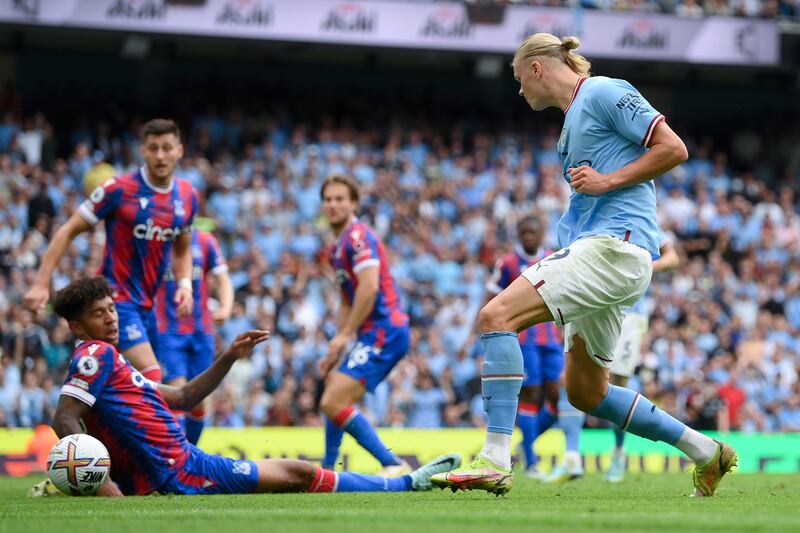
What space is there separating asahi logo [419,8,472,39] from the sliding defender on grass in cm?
1846

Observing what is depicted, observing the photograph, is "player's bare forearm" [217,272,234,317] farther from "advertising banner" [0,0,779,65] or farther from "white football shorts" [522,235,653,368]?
"advertising banner" [0,0,779,65]

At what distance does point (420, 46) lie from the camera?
2523 centimetres

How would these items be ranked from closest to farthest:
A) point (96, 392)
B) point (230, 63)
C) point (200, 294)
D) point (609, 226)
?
point (609, 226)
point (96, 392)
point (200, 294)
point (230, 63)

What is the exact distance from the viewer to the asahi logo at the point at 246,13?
78.4ft

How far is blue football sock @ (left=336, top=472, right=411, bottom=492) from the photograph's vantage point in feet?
25.6

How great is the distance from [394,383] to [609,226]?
10935 mm

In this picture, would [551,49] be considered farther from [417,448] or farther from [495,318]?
[417,448]

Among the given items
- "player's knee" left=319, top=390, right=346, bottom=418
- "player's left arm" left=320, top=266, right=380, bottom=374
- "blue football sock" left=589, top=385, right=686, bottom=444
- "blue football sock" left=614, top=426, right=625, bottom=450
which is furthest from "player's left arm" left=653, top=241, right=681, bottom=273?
"blue football sock" left=589, top=385, right=686, bottom=444

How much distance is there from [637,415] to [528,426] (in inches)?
177

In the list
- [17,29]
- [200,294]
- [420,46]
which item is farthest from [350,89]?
[200,294]

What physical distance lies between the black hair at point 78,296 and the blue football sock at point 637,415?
10.1ft

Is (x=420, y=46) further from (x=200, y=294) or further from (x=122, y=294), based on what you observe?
(x=122, y=294)

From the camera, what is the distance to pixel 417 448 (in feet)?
47.6

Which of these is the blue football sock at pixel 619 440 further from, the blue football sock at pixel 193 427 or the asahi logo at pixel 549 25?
the asahi logo at pixel 549 25
